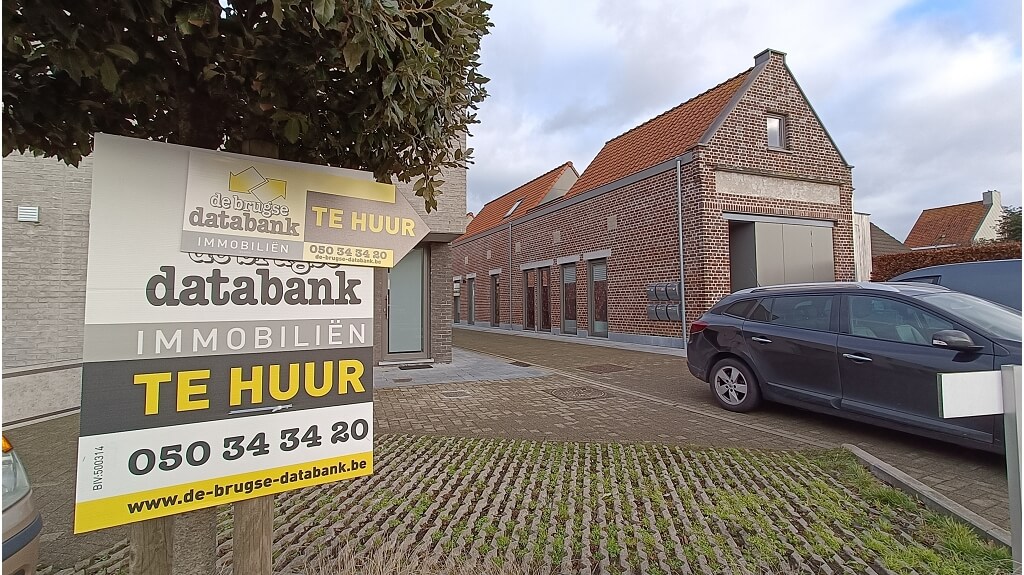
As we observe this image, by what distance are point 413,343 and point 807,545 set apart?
9079 millimetres

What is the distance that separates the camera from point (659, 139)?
1630 centimetres

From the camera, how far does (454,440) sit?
5.27m

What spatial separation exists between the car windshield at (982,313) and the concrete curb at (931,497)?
147 cm

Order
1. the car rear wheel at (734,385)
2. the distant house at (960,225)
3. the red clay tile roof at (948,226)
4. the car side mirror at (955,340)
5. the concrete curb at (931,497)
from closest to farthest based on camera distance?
the concrete curb at (931,497)
the car side mirror at (955,340)
the car rear wheel at (734,385)
the distant house at (960,225)
the red clay tile roof at (948,226)

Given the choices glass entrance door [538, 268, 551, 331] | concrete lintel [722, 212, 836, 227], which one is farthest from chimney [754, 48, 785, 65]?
glass entrance door [538, 268, 551, 331]

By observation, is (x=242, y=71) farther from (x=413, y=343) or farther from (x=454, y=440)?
(x=413, y=343)

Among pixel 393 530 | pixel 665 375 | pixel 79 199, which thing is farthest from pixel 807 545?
pixel 79 199

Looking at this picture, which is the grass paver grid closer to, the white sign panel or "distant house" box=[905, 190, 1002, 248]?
the white sign panel

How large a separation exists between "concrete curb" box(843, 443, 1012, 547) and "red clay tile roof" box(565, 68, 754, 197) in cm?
1098

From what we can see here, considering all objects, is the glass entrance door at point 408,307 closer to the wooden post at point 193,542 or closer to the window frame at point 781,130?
the wooden post at point 193,542

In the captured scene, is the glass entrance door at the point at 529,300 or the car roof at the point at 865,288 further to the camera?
the glass entrance door at the point at 529,300

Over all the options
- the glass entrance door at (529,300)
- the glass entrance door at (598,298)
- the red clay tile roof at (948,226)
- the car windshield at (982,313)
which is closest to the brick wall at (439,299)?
the glass entrance door at (598,298)

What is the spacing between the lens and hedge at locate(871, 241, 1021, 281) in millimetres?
12227

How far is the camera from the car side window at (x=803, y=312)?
5564mm
